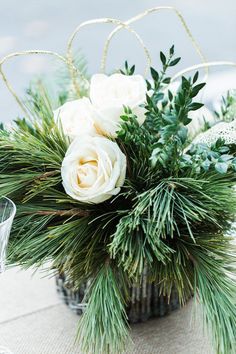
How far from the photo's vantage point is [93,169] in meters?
0.65

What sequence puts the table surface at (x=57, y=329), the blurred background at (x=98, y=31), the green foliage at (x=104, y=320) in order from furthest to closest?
the blurred background at (x=98, y=31)
the table surface at (x=57, y=329)
the green foliage at (x=104, y=320)

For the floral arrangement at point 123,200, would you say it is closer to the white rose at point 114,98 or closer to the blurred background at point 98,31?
the white rose at point 114,98

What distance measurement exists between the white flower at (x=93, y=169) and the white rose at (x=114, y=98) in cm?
3

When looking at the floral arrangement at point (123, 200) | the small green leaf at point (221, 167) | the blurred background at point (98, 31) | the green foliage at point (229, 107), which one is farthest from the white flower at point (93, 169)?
the blurred background at point (98, 31)

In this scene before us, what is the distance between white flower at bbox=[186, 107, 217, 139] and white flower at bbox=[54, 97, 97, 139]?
14 cm

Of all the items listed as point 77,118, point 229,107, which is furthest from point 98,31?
point 77,118

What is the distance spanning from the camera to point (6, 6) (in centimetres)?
162

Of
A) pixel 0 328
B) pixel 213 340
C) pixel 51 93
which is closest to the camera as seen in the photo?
pixel 213 340

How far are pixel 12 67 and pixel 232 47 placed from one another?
70 centimetres

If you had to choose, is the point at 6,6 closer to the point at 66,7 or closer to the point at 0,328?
the point at 66,7

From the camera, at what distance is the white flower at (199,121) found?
781 millimetres

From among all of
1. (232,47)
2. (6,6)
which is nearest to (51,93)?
(6,6)

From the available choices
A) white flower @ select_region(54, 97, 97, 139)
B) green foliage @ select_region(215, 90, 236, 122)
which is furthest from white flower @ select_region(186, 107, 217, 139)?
white flower @ select_region(54, 97, 97, 139)

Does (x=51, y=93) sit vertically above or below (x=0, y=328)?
above
